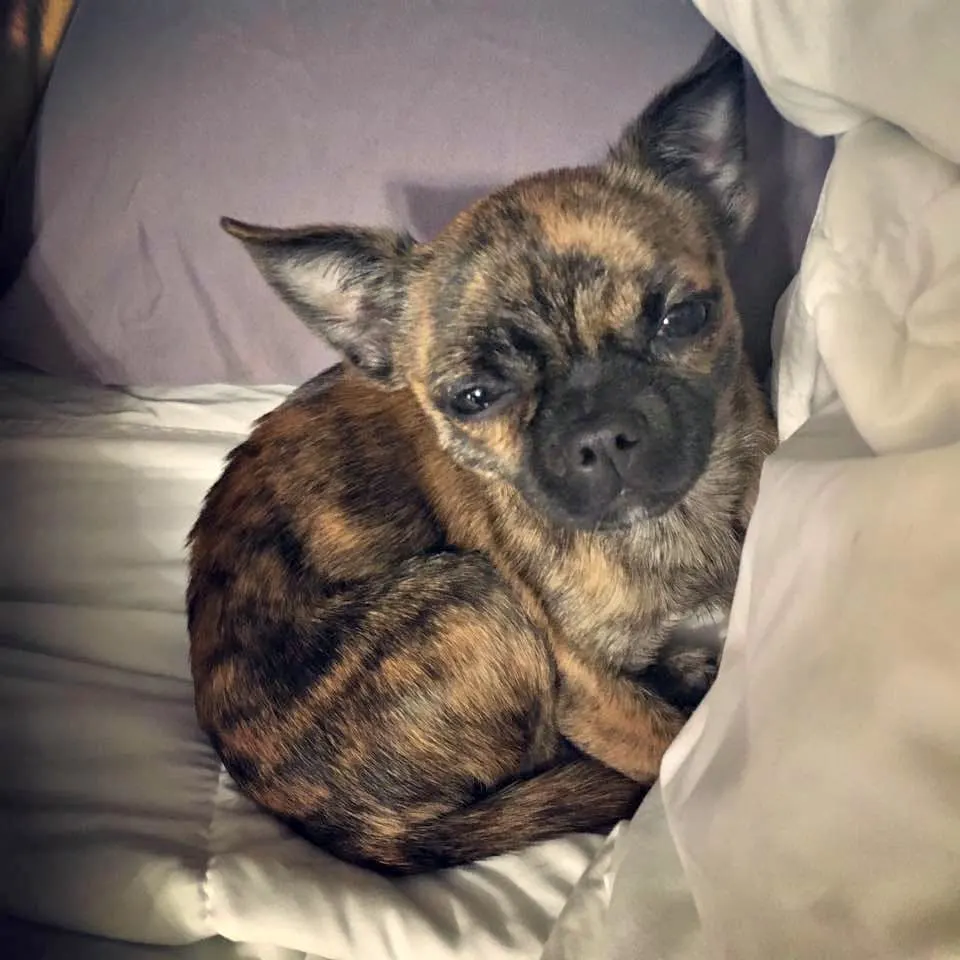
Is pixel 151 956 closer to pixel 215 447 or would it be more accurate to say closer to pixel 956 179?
pixel 215 447

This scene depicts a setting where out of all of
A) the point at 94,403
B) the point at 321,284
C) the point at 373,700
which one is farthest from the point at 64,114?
the point at 373,700

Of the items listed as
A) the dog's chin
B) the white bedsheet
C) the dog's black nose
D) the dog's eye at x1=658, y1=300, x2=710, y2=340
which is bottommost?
the white bedsheet

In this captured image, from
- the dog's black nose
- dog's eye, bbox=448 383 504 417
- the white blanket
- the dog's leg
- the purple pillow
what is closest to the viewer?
the white blanket

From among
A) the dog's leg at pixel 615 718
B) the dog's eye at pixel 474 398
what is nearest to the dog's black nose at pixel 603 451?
the dog's eye at pixel 474 398

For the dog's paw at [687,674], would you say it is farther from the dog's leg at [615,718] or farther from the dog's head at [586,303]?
the dog's head at [586,303]

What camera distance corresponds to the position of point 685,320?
1262 millimetres

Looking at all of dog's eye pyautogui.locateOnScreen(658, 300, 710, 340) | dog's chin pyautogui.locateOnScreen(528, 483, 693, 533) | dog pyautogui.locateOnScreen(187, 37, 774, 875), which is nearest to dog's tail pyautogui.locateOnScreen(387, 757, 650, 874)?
dog pyautogui.locateOnScreen(187, 37, 774, 875)

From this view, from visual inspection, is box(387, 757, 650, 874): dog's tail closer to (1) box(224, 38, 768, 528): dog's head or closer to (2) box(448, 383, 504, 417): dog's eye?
(1) box(224, 38, 768, 528): dog's head

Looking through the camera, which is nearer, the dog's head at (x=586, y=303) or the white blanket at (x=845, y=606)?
the white blanket at (x=845, y=606)

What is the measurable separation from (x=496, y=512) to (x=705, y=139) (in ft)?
2.18

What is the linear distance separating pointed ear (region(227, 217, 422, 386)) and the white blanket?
61cm

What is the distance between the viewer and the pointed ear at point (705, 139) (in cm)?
130

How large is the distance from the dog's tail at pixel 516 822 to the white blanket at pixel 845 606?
4.9 inches

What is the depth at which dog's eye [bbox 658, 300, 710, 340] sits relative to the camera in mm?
1256
